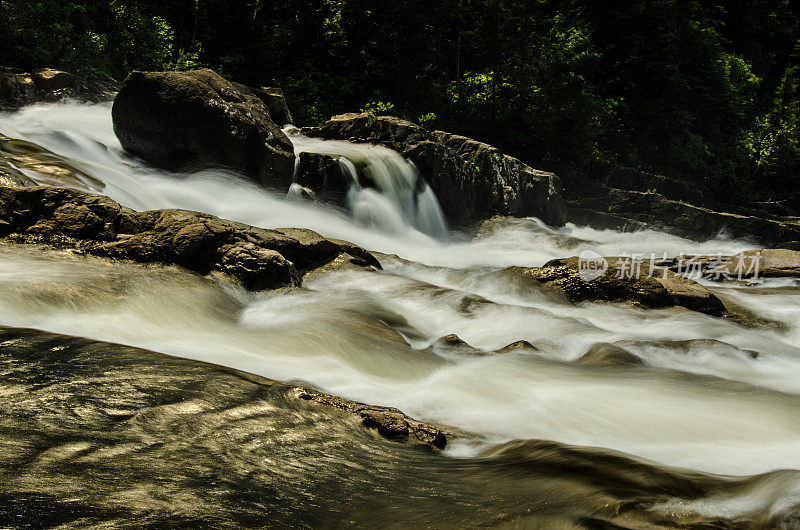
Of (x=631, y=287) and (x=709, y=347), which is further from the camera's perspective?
(x=631, y=287)

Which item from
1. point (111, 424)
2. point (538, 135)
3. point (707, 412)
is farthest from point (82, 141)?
point (538, 135)

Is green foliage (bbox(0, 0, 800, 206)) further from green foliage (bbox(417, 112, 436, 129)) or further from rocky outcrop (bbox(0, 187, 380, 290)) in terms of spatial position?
rocky outcrop (bbox(0, 187, 380, 290))

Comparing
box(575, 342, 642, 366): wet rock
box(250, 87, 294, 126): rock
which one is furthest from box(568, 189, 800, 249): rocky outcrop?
box(575, 342, 642, 366): wet rock

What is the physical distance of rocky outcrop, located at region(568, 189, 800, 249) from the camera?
18391 millimetres

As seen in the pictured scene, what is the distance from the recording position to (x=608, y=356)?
5.77 meters

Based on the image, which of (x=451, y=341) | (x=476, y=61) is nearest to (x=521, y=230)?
(x=451, y=341)

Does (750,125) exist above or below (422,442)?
above

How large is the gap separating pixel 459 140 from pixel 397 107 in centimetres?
496

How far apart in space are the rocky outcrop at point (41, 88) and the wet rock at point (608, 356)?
14.2 meters

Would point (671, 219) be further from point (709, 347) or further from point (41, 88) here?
point (41, 88)

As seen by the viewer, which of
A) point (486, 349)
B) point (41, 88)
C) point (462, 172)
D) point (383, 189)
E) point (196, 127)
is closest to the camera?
point (486, 349)

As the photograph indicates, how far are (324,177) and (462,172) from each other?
4.47 metres

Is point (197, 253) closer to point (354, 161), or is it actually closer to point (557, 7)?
point (354, 161)

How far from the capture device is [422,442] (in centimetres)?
341
